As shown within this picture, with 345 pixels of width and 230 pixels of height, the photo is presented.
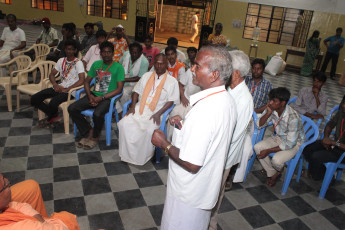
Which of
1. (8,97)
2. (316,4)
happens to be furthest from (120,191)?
(316,4)

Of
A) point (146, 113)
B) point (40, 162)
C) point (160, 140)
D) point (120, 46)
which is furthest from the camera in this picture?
point (120, 46)

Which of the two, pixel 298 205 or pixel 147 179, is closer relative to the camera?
pixel 298 205

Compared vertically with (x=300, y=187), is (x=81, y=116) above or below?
above

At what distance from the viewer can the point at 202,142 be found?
4.52 feet

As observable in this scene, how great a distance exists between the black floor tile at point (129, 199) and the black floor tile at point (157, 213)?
0.11 m

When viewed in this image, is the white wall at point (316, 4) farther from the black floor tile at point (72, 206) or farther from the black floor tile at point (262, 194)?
the black floor tile at point (72, 206)

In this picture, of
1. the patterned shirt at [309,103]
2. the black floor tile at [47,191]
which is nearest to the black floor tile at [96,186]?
the black floor tile at [47,191]

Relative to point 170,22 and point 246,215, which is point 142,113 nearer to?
point 246,215

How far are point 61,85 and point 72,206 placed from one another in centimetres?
205

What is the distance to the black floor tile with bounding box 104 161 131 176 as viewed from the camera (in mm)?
3108

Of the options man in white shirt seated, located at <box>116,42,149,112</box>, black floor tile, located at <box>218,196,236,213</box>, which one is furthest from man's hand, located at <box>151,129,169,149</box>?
man in white shirt seated, located at <box>116,42,149,112</box>

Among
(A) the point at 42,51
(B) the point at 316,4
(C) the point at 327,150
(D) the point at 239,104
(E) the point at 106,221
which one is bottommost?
(E) the point at 106,221

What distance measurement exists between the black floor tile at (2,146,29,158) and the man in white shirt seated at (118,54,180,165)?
117cm

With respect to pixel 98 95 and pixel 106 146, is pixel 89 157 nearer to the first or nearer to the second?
pixel 106 146
